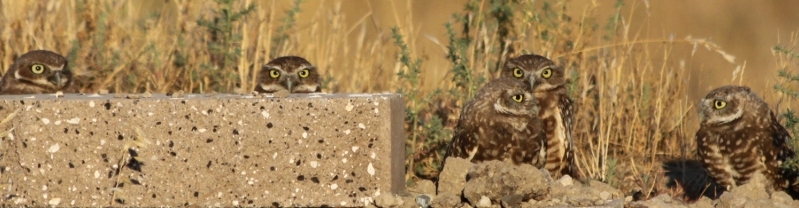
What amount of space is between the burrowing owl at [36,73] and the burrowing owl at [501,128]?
3.28 m

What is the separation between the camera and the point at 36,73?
8.78m

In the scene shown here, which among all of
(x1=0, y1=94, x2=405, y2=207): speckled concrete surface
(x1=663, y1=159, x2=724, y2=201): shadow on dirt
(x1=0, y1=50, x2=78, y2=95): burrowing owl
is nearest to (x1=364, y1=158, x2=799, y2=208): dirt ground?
(x1=0, y1=94, x2=405, y2=207): speckled concrete surface

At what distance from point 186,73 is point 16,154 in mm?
3453

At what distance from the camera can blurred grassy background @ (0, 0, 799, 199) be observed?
26.9ft

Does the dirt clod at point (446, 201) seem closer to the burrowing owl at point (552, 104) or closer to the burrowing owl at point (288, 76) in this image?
the burrowing owl at point (552, 104)

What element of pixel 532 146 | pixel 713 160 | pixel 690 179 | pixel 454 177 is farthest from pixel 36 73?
pixel 713 160

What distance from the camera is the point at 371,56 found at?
937 centimetres

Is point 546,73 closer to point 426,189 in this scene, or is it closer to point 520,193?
point 426,189

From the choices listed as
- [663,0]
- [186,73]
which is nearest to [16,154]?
[186,73]

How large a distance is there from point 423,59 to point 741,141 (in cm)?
291

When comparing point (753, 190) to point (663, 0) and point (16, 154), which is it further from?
point (663, 0)

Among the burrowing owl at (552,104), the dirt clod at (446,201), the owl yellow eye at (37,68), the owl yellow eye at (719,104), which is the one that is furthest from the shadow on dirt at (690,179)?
the owl yellow eye at (37,68)

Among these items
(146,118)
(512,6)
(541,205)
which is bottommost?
(541,205)

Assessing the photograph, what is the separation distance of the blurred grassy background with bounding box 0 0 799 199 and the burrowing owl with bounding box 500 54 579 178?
9.0 inches
